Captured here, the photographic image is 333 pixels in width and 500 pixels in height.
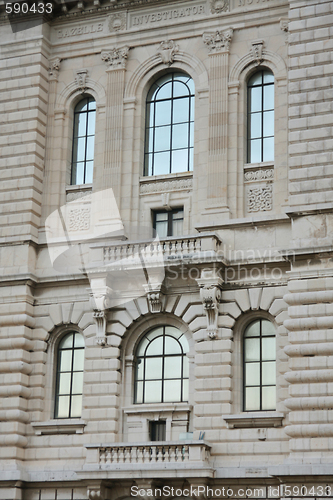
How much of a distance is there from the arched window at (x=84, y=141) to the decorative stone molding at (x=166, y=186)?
95.5 inches

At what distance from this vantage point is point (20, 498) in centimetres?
2925

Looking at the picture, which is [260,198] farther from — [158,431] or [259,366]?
[158,431]

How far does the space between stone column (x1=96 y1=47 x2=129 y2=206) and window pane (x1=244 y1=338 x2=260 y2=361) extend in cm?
720

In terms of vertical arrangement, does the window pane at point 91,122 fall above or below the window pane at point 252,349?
above

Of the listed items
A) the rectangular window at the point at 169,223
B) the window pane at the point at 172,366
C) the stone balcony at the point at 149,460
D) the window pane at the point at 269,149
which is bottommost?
the stone balcony at the point at 149,460

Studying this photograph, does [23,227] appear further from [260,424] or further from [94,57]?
[260,424]

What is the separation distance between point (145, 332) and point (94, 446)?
4533mm

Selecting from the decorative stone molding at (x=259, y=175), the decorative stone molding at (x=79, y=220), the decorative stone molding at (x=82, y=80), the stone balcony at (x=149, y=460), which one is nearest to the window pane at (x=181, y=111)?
the decorative stone molding at (x=259, y=175)

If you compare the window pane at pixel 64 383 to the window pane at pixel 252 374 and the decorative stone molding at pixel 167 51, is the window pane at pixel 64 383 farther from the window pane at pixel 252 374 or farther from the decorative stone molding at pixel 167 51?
the decorative stone molding at pixel 167 51

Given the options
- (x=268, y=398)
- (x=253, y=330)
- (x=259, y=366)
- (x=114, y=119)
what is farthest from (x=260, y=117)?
(x=268, y=398)

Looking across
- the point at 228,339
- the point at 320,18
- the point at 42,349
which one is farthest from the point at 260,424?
the point at 320,18

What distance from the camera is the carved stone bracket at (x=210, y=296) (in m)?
28.9

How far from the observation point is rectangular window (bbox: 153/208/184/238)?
103 feet

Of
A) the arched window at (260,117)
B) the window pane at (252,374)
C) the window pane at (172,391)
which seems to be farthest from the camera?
the arched window at (260,117)
